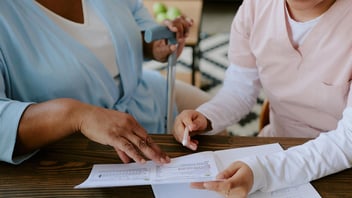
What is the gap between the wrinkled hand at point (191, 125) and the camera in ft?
3.06

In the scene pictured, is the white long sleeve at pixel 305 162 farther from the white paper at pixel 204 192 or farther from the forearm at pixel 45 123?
the forearm at pixel 45 123

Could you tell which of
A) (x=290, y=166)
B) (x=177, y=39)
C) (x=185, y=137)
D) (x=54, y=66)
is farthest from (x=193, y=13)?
(x=290, y=166)

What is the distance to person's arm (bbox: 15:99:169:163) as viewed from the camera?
85cm

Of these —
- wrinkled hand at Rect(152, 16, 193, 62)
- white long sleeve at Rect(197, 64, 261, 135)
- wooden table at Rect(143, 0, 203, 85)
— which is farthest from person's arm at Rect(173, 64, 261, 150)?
wooden table at Rect(143, 0, 203, 85)

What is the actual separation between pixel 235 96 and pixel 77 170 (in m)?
0.50

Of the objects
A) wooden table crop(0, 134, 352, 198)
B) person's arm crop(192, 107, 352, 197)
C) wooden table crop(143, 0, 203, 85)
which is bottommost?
wooden table crop(143, 0, 203, 85)

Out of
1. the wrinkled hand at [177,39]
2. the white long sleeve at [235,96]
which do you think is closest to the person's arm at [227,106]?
the white long sleeve at [235,96]

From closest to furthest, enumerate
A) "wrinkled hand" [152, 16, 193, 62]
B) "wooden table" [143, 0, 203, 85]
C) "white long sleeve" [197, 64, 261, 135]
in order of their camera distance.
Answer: "white long sleeve" [197, 64, 261, 135] → "wrinkled hand" [152, 16, 193, 62] → "wooden table" [143, 0, 203, 85]

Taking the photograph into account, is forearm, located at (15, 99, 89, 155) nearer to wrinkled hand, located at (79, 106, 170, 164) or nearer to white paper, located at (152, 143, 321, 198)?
wrinkled hand, located at (79, 106, 170, 164)

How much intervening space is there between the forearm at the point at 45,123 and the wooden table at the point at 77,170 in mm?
37

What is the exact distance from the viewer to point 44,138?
89cm

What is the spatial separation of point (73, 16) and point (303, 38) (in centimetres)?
61

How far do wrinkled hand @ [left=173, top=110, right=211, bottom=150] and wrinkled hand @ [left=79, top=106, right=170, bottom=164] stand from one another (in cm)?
9

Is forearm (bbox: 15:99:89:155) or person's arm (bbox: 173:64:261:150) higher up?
forearm (bbox: 15:99:89:155)
